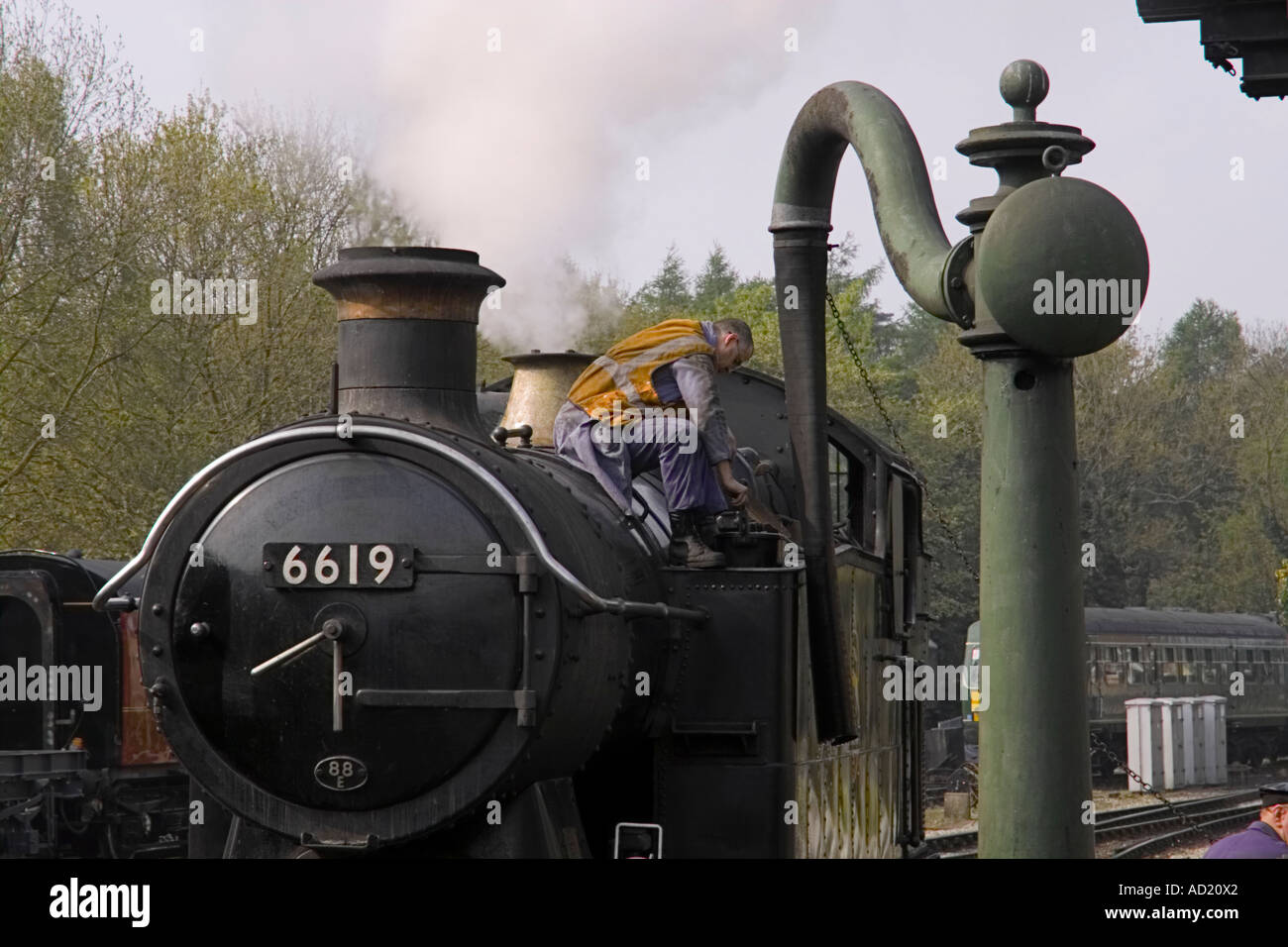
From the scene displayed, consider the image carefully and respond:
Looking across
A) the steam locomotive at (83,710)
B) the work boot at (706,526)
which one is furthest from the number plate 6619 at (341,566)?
the steam locomotive at (83,710)

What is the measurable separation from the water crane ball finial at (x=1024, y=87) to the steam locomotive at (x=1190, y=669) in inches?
918

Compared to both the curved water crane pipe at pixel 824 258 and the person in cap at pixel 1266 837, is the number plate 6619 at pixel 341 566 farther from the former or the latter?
the person in cap at pixel 1266 837

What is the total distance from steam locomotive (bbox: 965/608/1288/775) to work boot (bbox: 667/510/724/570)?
21214mm

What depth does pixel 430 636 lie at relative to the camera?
5527 mm

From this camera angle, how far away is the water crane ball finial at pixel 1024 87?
15.1ft

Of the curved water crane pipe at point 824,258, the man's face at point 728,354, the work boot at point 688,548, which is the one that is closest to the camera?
the curved water crane pipe at point 824,258

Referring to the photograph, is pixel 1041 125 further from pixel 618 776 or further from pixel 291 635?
pixel 618 776

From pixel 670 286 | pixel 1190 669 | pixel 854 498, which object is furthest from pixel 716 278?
pixel 854 498

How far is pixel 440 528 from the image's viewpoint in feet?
18.4

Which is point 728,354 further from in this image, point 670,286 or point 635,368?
point 670,286

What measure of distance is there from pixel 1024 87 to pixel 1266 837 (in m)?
2.57

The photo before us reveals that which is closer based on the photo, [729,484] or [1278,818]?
[1278,818]

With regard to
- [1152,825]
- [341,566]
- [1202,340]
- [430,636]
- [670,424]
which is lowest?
[1152,825]
